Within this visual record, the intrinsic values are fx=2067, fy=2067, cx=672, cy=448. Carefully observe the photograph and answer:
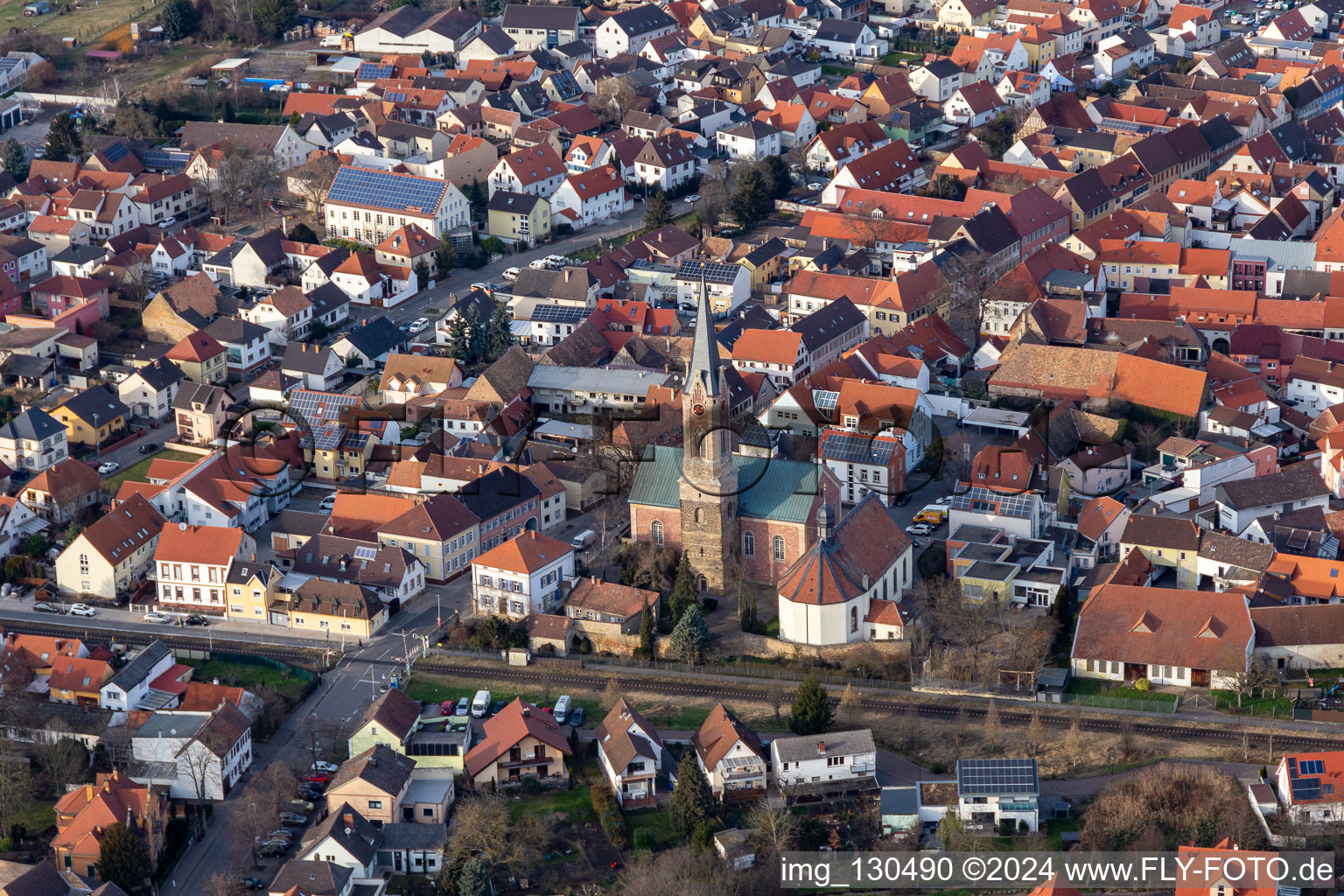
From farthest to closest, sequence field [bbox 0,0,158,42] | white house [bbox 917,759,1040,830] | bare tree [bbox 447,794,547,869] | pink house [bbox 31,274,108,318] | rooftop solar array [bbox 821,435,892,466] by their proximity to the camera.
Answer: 1. field [bbox 0,0,158,42]
2. pink house [bbox 31,274,108,318]
3. rooftop solar array [bbox 821,435,892,466]
4. white house [bbox 917,759,1040,830]
5. bare tree [bbox 447,794,547,869]

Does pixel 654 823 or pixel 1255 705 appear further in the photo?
pixel 1255 705

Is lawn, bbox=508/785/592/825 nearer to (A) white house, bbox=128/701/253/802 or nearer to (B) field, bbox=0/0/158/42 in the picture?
(A) white house, bbox=128/701/253/802

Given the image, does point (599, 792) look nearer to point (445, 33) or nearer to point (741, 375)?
point (741, 375)

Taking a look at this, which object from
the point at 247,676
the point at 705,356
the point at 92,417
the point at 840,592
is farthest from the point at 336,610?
the point at 92,417

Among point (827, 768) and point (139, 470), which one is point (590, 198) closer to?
point (139, 470)

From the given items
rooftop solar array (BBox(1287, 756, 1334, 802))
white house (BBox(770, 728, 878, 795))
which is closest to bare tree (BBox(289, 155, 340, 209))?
white house (BBox(770, 728, 878, 795))
